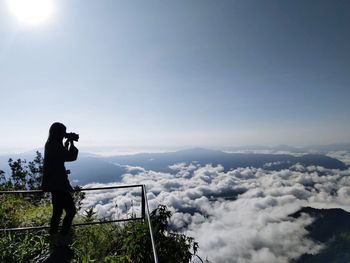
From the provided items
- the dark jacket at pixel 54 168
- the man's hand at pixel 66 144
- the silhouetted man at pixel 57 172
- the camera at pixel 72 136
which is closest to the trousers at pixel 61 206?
the silhouetted man at pixel 57 172

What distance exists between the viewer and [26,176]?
2459 centimetres

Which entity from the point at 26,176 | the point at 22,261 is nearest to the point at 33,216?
the point at 22,261

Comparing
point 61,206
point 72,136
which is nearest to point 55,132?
point 72,136

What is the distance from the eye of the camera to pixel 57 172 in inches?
188

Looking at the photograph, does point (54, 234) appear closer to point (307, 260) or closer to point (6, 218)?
point (6, 218)

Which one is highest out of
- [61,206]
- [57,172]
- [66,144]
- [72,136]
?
[72,136]

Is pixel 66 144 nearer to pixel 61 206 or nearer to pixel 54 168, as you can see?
pixel 54 168

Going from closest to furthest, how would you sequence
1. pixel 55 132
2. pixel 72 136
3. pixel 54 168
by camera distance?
pixel 54 168
pixel 55 132
pixel 72 136

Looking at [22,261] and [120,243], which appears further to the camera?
[120,243]

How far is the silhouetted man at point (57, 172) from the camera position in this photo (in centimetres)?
475

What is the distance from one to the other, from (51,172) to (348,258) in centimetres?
24690

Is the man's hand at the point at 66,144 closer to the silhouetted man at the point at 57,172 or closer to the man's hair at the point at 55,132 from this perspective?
the silhouetted man at the point at 57,172

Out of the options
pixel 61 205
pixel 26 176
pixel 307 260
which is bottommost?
pixel 307 260

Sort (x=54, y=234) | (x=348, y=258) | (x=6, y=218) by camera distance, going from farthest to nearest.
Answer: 1. (x=348, y=258)
2. (x=6, y=218)
3. (x=54, y=234)
